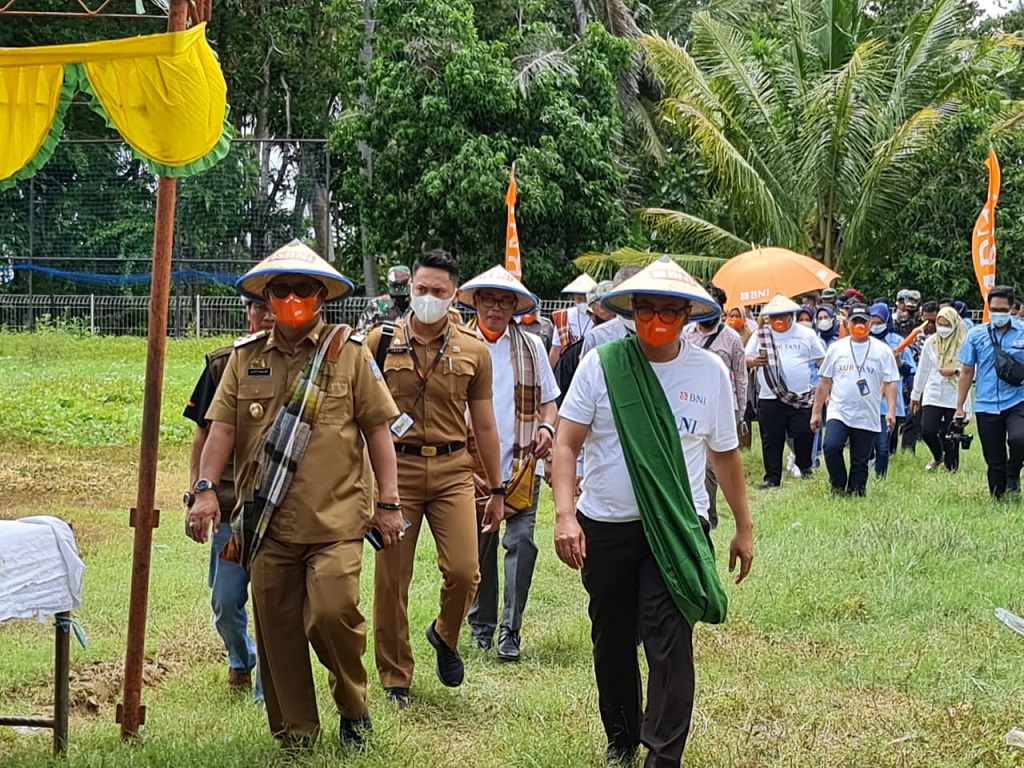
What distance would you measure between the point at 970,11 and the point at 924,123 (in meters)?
3.55

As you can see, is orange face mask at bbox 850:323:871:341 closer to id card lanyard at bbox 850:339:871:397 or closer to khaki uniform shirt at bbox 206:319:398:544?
id card lanyard at bbox 850:339:871:397

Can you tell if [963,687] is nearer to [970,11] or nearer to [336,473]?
[336,473]

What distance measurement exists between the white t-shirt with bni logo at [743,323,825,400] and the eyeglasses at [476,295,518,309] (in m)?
6.77

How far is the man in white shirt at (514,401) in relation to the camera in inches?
269

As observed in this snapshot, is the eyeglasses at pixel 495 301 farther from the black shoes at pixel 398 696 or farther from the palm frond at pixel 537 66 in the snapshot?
the palm frond at pixel 537 66

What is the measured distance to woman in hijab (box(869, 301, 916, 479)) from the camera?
45.0ft

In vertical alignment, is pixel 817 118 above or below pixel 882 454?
above

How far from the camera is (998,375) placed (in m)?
10.7

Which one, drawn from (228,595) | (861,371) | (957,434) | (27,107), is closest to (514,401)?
(228,595)

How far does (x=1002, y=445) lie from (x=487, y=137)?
51.0 feet

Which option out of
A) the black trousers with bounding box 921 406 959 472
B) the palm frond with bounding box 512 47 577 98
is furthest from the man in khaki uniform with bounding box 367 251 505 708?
the palm frond with bounding box 512 47 577 98

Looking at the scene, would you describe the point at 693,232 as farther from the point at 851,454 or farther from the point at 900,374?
the point at 851,454

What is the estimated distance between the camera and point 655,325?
15.6ft

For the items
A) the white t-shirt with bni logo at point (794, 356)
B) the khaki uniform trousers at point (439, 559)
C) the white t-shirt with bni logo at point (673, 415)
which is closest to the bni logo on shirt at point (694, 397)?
the white t-shirt with bni logo at point (673, 415)
